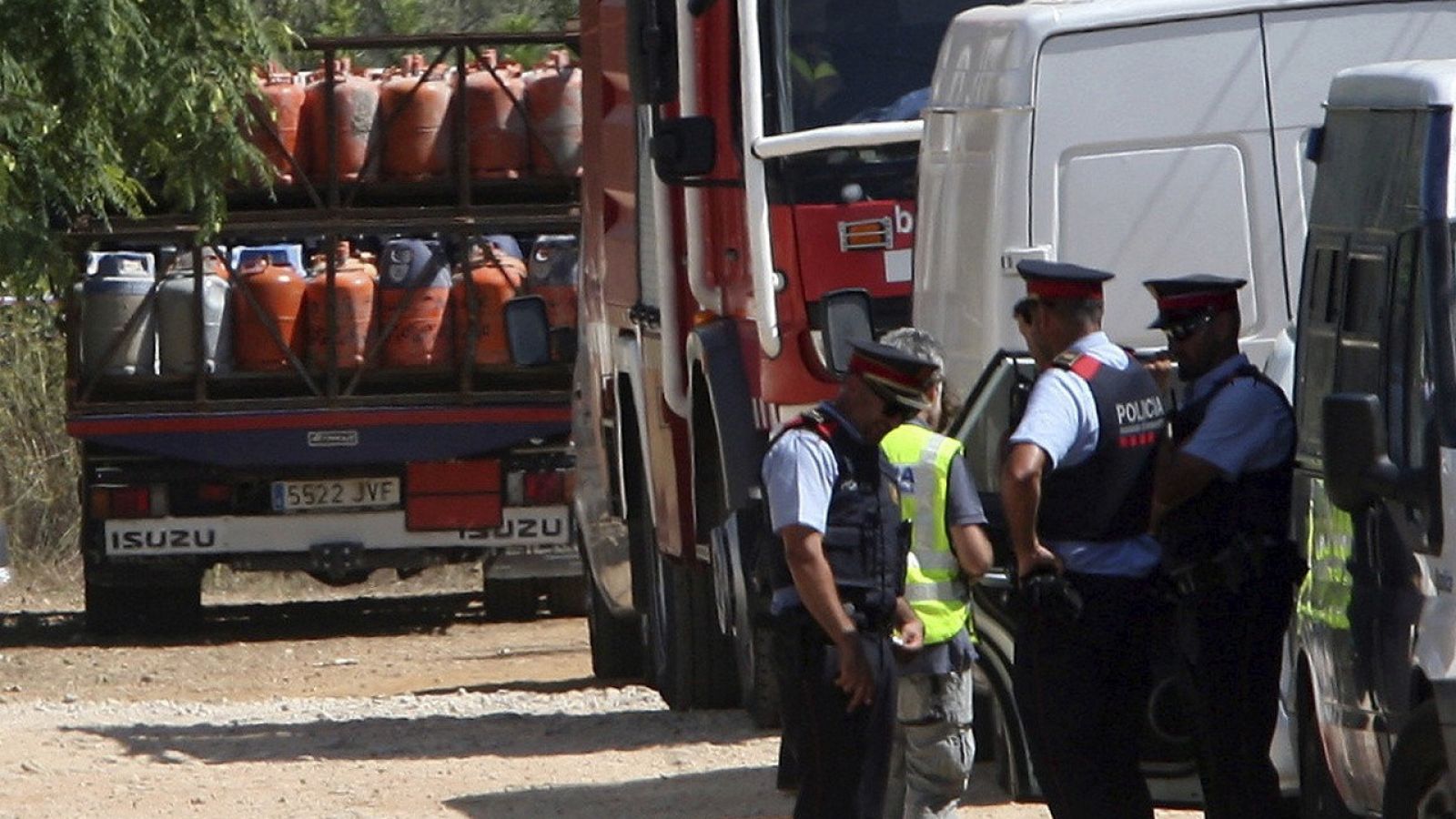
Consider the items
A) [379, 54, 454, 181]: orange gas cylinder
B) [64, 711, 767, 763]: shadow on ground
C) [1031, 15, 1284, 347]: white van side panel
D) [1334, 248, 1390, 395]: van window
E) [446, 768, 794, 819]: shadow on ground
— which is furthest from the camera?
[379, 54, 454, 181]: orange gas cylinder

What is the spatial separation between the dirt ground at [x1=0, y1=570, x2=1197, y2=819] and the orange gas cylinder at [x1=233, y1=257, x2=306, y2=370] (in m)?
1.56

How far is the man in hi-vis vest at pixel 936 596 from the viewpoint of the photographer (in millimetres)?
6730

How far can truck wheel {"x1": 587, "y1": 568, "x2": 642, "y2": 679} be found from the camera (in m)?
13.9

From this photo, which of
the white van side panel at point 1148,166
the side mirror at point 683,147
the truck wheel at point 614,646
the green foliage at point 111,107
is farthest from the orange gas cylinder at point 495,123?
the white van side panel at point 1148,166

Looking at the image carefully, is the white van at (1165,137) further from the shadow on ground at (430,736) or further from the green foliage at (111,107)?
the green foliage at (111,107)

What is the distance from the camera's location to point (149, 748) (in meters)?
10.9

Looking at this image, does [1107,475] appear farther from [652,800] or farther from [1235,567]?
[652,800]

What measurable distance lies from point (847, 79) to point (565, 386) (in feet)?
21.9

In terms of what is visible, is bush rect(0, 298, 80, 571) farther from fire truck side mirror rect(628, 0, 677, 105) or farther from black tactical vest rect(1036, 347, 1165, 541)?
black tactical vest rect(1036, 347, 1165, 541)

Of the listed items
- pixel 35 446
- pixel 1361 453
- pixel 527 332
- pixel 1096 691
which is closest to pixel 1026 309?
pixel 1096 691

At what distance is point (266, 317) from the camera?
16.2m

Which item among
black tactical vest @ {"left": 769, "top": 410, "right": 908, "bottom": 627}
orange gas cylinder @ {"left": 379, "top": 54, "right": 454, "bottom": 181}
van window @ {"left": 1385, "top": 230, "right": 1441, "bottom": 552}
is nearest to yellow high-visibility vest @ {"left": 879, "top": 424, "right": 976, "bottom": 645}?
black tactical vest @ {"left": 769, "top": 410, "right": 908, "bottom": 627}

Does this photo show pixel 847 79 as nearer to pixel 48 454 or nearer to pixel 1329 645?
pixel 1329 645

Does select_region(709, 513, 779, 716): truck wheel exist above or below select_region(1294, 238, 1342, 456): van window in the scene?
below
